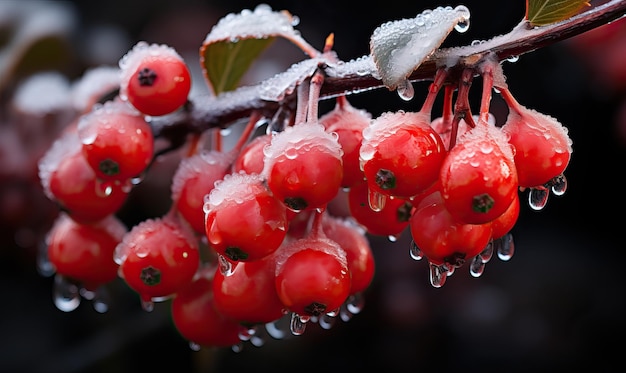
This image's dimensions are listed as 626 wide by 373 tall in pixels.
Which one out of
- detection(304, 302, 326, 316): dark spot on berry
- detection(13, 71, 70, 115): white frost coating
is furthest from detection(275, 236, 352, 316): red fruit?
detection(13, 71, 70, 115): white frost coating

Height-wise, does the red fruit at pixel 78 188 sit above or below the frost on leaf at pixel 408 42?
below

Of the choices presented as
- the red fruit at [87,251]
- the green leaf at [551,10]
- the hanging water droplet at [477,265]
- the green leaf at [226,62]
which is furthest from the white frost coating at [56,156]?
the green leaf at [551,10]

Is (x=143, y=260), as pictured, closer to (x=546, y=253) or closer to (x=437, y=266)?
(x=437, y=266)

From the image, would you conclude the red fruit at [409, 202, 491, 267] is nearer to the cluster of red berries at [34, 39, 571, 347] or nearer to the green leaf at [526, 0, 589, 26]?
the cluster of red berries at [34, 39, 571, 347]

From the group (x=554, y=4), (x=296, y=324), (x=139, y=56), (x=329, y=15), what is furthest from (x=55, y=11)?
(x=554, y=4)

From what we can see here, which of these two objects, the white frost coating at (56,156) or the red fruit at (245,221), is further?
the white frost coating at (56,156)

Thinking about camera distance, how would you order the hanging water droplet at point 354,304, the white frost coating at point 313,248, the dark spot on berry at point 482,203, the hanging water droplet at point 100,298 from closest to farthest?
the dark spot on berry at point 482,203, the white frost coating at point 313,248, the hanging water droplet at point 354,304, the hanging water droplet at point 100,298

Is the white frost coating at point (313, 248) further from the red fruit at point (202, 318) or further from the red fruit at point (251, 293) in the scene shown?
the red fruit at point (202, 318)
